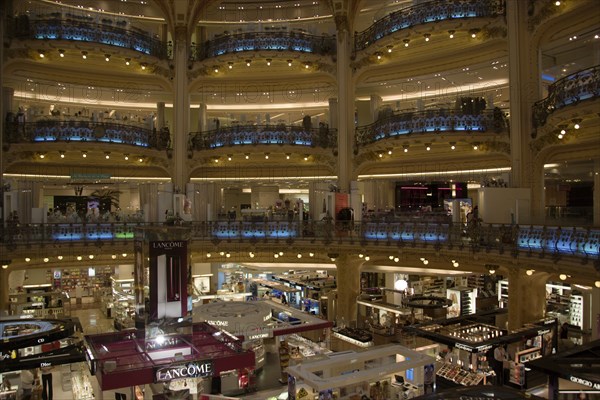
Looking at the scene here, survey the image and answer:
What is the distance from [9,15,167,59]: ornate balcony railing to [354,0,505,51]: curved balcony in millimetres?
11404

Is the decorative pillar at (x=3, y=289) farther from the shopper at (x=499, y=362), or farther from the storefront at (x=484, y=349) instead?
the shopper at (x=499, y=362)

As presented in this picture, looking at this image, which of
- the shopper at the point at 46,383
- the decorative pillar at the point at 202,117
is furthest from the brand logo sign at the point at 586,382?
the decorative pillar at the point at 202,117

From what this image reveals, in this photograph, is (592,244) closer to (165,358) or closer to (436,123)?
(436,123)

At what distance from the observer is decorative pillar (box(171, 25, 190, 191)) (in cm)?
2673

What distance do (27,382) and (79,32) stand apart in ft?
53.9

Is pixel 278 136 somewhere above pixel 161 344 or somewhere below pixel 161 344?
above

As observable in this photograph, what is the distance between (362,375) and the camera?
39.5ft

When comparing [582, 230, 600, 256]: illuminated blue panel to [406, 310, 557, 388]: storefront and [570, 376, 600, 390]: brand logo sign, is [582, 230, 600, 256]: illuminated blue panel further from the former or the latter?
[406, 310, 557, 388]: storefront

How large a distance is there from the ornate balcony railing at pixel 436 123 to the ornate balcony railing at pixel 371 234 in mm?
4627

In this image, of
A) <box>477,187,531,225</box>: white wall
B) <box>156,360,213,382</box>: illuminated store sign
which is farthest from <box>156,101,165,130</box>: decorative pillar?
<box>156,360,213,382</box>: illuminated store sign

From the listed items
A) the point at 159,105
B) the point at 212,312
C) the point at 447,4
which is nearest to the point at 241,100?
the point at 159,105

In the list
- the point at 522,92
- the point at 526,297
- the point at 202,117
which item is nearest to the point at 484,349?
the point at 526,297

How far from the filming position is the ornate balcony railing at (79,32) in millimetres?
24281

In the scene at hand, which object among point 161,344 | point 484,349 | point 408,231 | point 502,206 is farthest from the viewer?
point 408,231
